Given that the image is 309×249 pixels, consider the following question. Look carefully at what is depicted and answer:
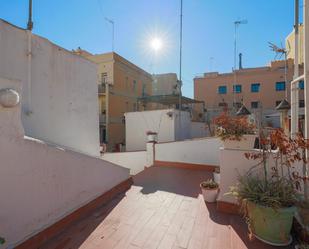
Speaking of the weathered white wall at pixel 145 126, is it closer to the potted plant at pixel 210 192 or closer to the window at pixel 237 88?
the potted plant at pixel 210 192

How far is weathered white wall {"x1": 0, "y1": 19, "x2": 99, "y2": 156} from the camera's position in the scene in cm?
375

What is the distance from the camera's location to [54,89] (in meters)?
4.55

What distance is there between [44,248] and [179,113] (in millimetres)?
10142

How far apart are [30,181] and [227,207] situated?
3156 millimetres

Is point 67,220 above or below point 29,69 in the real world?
below

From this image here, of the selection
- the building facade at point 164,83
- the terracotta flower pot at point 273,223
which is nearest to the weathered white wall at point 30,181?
the terracotta flower pot at point 273,223

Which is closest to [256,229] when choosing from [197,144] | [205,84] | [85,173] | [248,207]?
[248,207]

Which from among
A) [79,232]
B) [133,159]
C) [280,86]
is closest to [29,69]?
[79,232]

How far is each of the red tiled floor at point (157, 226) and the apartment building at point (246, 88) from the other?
17.7 meters

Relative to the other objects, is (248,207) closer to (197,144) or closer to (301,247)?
(301,247)

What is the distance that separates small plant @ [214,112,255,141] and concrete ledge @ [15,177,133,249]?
2613mm

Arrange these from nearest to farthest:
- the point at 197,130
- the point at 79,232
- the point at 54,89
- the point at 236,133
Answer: the point at 79,232 → the point at 236,133 → the point at 54,89 → the point at 197,130

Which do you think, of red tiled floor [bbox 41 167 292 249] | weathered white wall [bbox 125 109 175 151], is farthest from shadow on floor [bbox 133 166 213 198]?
weathered white wall [bbox 125 109 175 151]

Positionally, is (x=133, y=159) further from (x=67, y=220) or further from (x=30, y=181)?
(x=30, y=181)
